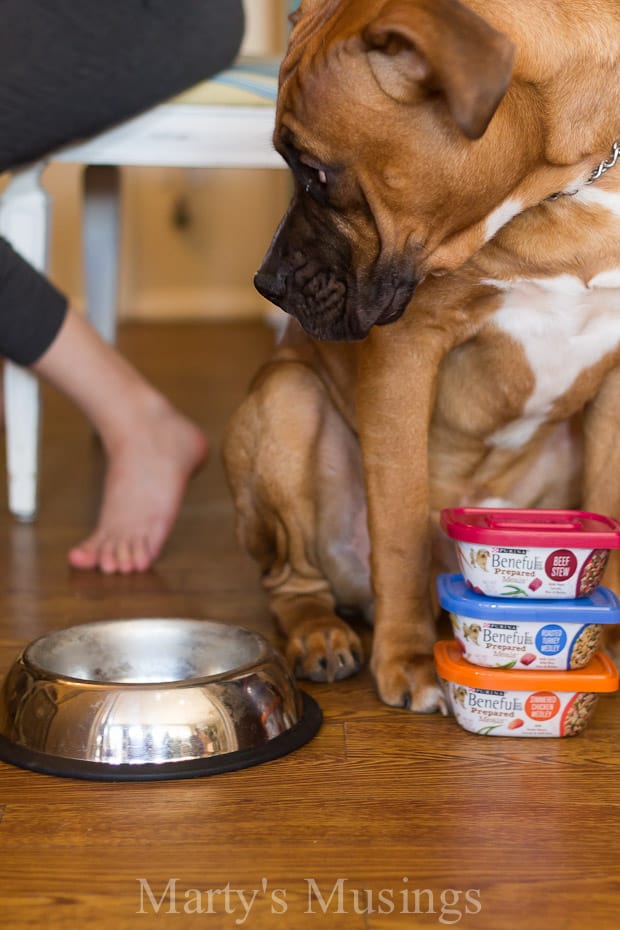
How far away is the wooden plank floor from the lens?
1.11m

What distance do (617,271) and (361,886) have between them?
2.72 ft

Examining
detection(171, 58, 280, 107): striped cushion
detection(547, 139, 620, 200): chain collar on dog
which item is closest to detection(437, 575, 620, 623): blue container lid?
detection(547, 139, 620, 200): chain collar on dog

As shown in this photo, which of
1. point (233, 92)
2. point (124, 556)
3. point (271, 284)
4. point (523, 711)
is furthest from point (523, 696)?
point (233, 92)

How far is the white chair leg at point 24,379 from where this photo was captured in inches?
94.8

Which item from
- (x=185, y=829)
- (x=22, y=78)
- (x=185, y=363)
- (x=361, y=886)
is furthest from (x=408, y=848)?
(x=185, y=363)

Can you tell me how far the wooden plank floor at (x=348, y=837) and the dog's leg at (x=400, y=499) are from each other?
0.06 meters

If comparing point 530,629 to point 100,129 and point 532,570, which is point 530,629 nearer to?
point 532,570

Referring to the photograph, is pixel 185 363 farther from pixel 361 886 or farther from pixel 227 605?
pixel 361 886

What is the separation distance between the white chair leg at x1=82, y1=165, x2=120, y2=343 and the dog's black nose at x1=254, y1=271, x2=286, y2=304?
1.92 meters

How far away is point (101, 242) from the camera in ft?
11.1

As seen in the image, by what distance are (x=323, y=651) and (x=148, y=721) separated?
0.41 metres

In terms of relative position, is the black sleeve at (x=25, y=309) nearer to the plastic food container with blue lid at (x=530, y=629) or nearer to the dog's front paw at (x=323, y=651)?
the dog's front paw at (x=323, y=651)

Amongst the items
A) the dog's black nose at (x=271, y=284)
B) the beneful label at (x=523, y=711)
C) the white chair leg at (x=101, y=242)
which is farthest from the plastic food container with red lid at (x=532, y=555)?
the white chair leg at (x=101, y=242)

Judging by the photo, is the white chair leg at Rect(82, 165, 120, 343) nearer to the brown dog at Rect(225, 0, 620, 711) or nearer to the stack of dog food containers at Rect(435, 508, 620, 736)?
the brown dog at Rect(225, 0, 620, 711)
